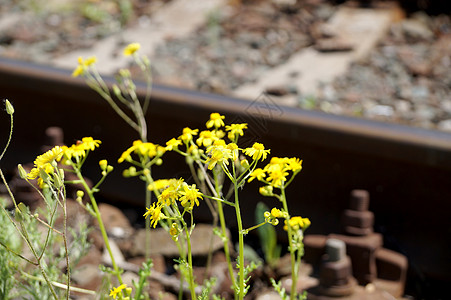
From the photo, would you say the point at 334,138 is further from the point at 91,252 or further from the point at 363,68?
the point at 363,68

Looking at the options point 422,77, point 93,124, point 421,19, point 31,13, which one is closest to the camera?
point 93,124

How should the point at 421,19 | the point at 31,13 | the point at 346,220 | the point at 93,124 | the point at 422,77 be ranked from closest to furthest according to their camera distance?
the point at 346,220, the point at 93,124, the point at 422,77, the point at 421,19, the point at 31,13

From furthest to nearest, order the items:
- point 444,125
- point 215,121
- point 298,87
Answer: point 298,87
point 444,125
point 215,121

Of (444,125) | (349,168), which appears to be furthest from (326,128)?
(444,125)

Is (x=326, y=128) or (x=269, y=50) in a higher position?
(x=326, y=128)

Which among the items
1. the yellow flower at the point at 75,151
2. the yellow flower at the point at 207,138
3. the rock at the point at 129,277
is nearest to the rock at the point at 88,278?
the rock at the point at 129,277

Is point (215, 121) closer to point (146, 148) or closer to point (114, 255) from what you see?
point (146, 148)

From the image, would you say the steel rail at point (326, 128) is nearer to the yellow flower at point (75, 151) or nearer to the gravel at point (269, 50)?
the gravel at point (269, 50)

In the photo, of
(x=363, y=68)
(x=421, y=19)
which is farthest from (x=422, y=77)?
(x=421, y=19)

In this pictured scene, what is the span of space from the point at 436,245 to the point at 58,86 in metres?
2.56

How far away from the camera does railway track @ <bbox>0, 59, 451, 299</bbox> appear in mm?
2932

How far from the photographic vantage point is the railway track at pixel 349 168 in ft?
9.62

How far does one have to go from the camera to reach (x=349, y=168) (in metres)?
3.17

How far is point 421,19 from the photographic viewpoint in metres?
5.89
